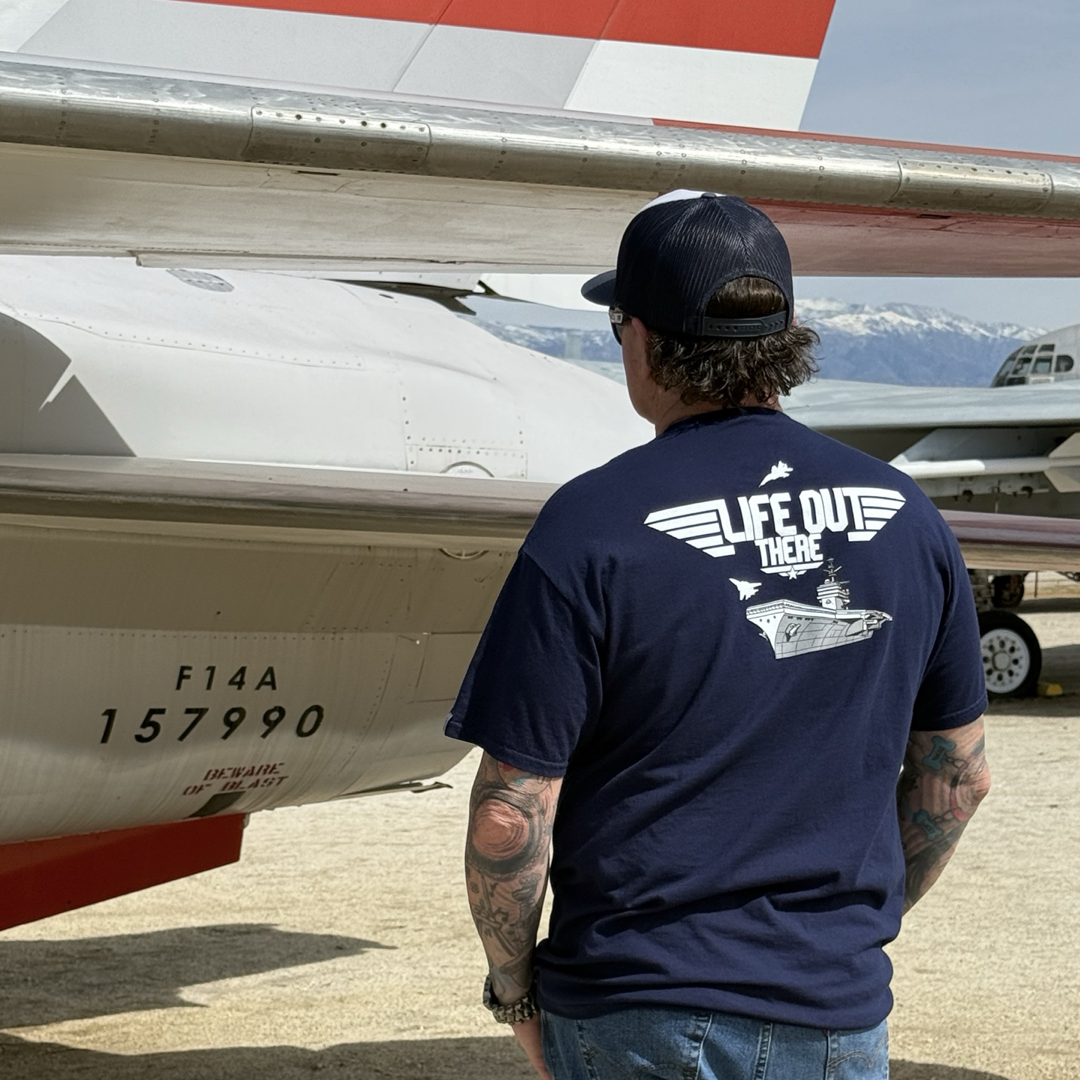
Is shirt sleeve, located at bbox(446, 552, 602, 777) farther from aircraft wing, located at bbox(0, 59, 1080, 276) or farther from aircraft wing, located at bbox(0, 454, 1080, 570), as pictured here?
aircraft wing, located at bbox(0, 454, 1080, 570)

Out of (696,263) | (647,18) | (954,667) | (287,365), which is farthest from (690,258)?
(647,18)

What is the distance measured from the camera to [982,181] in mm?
3129

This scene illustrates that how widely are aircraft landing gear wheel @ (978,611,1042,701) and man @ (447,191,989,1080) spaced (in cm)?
1348

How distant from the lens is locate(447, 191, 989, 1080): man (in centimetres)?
184

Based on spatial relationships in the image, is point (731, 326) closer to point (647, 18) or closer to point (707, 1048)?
point (707, 1048)

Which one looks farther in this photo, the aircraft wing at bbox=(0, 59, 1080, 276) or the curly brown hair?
the aircraft wing at bbox=(0, 59, 1080, 276)

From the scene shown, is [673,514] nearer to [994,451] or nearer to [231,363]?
[231,363]

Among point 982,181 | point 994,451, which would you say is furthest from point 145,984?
point 994,451

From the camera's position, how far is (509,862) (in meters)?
1.98

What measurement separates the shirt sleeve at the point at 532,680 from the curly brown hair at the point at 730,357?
319 mm

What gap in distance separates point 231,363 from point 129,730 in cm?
118

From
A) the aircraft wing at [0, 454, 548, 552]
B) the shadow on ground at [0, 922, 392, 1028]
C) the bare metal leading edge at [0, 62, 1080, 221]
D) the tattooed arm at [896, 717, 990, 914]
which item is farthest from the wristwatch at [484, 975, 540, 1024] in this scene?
the shadow on ground at [0, 922, 392, 1028]

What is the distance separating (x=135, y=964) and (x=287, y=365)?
3.28 m

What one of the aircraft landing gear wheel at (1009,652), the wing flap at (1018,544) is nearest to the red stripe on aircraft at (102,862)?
the wing flap at (1018,544)
